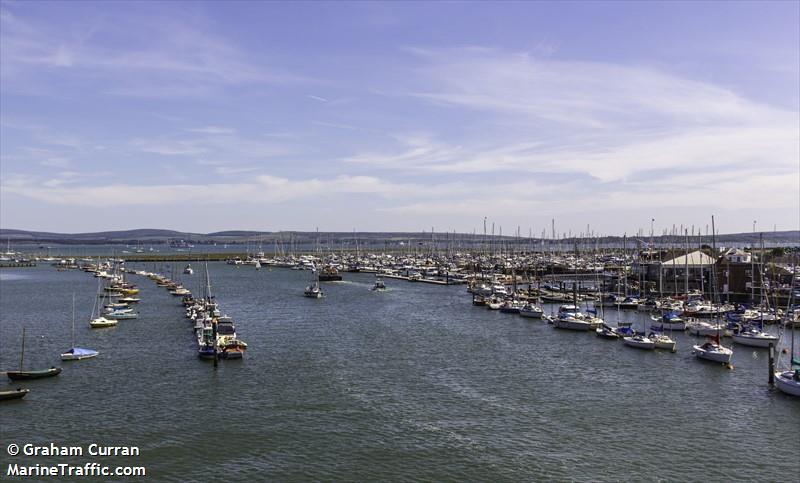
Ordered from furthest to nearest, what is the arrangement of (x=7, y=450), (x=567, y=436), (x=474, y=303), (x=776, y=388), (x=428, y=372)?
A: (x=474, y=303), (x=428, y=372), (x=776, y=388), (x=567, y=436), (x=7, y=450)

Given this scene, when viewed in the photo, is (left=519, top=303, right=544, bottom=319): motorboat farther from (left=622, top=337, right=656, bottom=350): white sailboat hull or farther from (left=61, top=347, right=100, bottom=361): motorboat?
(left=61, top=347, right=100, bottom=361): motorboat

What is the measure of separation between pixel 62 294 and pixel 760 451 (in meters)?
90.6

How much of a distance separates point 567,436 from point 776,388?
1513cm

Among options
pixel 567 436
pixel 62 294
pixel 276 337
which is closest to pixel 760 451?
pixel 567 436

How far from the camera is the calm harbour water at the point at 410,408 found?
25422mm

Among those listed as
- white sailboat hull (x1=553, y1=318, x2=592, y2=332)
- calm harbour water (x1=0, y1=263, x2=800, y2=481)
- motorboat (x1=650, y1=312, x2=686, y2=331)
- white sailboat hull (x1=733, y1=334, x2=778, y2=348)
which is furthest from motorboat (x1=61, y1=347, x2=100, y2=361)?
white sailboat hull (x1=733, y1=334, x2=778, y2=348)

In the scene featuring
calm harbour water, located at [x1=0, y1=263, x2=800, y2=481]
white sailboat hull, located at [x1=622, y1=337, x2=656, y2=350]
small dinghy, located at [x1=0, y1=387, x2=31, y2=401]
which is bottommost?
calm harbour water, located at [x1=0, y1=263, x2=800, y2=481]

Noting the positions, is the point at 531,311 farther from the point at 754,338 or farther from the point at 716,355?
the point at 716,355

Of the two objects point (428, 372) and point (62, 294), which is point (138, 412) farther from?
point (62, 294)

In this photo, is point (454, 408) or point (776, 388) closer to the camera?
point (454, 408)

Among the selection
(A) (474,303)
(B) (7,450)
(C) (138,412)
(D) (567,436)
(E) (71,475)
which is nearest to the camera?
(E) (71,475)

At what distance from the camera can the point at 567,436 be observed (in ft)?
92.6

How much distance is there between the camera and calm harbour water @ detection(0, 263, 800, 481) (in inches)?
1001

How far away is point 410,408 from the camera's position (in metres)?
32.2
